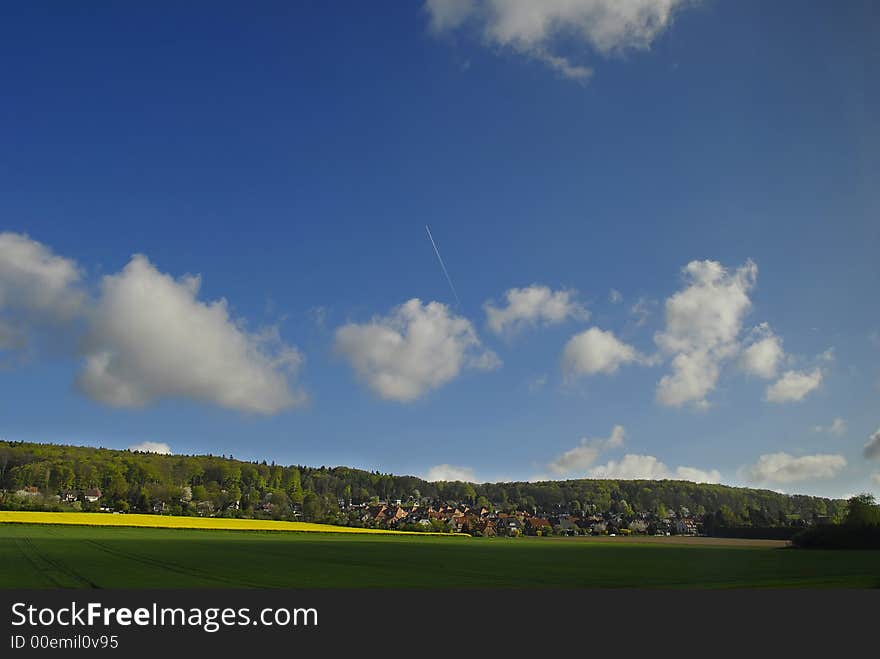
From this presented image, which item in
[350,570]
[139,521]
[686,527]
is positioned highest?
[139,521]

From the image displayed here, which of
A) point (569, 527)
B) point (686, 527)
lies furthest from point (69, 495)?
point (686, 527)

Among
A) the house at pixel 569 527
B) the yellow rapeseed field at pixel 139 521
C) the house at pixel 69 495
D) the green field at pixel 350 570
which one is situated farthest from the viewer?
the house at pixel 569 527

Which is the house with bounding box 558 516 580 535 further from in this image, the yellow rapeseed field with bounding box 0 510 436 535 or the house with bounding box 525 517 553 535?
the yellow rapeseed field with bounding box 0 510 436 535

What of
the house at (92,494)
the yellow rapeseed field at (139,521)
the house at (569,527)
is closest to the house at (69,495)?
the house at (92,494)

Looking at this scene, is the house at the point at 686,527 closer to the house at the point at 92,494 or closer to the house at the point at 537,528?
the house at the point at 537,528

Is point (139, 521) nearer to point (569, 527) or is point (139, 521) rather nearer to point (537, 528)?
point (537, 528)

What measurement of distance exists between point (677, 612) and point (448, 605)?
10.4m

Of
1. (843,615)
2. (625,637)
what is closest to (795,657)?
(625,637)

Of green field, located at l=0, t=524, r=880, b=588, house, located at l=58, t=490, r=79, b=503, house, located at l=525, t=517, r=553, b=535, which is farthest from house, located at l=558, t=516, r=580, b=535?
house, located at l=58, t=490, r=79, b=503

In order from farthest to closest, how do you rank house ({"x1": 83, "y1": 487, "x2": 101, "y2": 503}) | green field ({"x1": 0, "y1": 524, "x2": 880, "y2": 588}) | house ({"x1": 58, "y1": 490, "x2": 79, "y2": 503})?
1. house ({"x1": 83, "y1": 487, "x2": 101, "y2": 503})
2. house ({"x1": 58, "y1": 490, "x2": 79, "y2": 503})
3. green field ({"x1": 0, "y1": 524, "x2": 880, "y2": 588})

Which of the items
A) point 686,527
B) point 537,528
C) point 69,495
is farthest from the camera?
point 686,527

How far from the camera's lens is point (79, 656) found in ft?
67.2

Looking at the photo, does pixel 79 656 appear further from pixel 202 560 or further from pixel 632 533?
pixel 632 533

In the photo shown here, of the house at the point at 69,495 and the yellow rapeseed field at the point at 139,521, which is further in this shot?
the house at the point at 69,495
